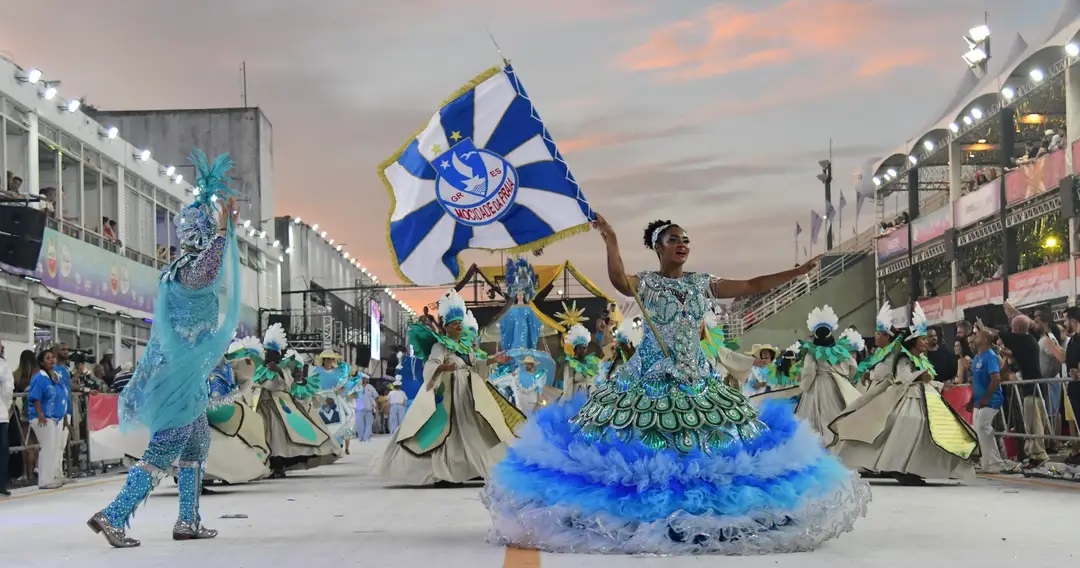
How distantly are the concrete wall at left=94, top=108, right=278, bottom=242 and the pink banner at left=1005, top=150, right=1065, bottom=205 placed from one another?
24368 millimetres

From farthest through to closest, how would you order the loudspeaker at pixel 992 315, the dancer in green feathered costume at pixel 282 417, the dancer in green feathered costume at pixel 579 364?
1. the loudspeaker at pixel 992 315
2. the dancer in green feathered costume at pixel 579 364
3. the dancer in green feathered costume at pixel 282 417

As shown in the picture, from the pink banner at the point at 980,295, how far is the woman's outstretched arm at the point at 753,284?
83.2 feet

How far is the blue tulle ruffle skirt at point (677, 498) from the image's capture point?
7.05 metres

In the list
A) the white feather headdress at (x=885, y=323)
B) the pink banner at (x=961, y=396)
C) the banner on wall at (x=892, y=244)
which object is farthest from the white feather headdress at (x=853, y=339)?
the banner on wall at (x=892, y=244)

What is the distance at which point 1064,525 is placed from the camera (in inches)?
352

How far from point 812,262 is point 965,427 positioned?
22.6 feet

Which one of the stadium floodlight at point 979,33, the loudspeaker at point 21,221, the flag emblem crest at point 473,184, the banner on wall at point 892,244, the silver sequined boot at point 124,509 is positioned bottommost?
the silver sequined boot at point 124,509

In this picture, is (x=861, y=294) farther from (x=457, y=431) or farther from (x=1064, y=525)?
(x=1064, y=525)

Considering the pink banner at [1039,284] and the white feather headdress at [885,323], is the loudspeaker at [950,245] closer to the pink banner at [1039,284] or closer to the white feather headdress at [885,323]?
the pink banner at [1039,284]

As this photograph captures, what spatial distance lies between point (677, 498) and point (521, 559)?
2.99ft

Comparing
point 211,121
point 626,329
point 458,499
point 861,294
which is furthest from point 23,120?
point 861,294

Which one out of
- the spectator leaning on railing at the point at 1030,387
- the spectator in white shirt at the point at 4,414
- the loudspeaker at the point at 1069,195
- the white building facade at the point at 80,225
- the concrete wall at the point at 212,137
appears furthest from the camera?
the concrete wall at the point at 212,137

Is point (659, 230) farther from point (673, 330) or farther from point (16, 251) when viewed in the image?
point (16, 251)

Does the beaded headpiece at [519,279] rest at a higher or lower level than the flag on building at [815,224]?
lower
